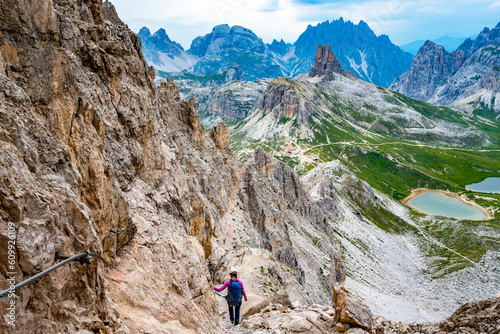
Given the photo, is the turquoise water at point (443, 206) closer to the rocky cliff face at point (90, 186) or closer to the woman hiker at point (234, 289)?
the rocky cliff face at point (90, 186)

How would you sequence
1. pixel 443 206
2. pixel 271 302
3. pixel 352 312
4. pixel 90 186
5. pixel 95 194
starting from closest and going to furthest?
pixel 90 186
pixel 95 194
pixel 352 312
pixel 271 302
pixel 443 206

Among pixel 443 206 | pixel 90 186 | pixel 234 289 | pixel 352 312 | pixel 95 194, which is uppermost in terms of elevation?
pixel 90 186

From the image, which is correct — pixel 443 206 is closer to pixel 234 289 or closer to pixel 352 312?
pixel 352 312

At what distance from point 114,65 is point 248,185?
4199 cm

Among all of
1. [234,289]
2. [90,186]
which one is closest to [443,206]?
[234,289]

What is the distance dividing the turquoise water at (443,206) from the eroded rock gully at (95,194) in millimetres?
161279

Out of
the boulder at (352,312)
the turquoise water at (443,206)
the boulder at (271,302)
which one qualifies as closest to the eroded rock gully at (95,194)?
the boulder at (271,302)

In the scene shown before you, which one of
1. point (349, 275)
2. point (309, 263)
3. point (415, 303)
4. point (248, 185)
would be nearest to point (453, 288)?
point (415, 303)

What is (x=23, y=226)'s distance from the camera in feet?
24.6

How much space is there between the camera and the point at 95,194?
13883mm

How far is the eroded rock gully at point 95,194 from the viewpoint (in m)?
7.98

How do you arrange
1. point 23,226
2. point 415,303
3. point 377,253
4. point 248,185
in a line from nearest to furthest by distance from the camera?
point 23,226 → point 248,185 → point 415,303 → point 377,253

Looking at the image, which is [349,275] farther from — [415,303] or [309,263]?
[309,263]

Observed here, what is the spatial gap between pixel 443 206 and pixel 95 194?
662 ft
